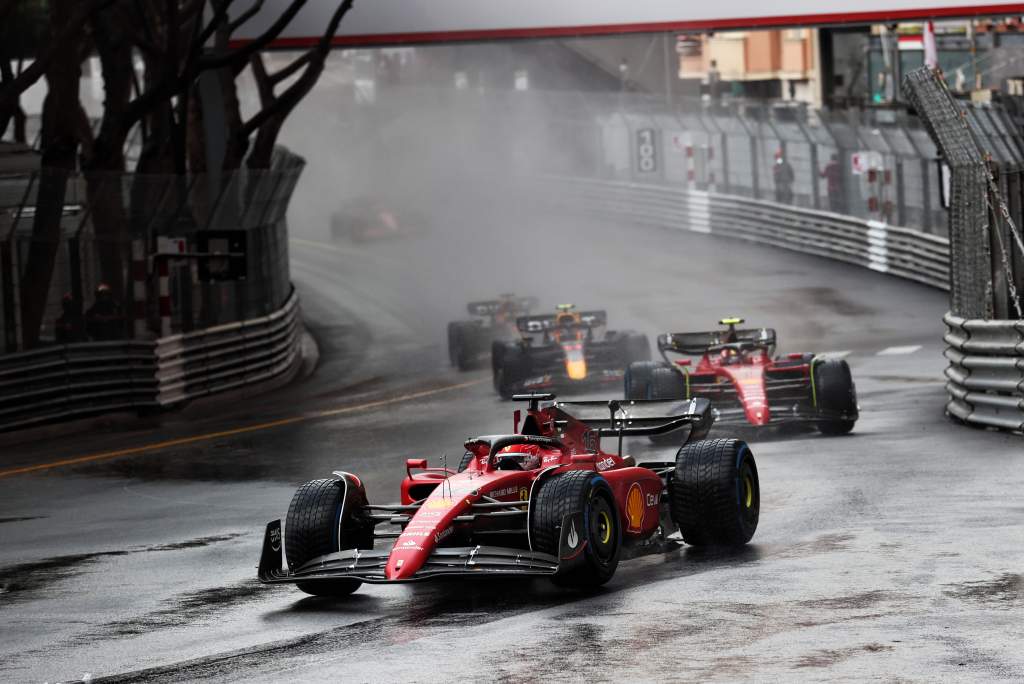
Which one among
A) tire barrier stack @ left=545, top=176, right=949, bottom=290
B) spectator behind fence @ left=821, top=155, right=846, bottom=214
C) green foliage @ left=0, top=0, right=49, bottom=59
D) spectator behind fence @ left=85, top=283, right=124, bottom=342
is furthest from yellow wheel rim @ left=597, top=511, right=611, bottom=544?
green foliage @ left=0, top=0, right=49, bottom=59

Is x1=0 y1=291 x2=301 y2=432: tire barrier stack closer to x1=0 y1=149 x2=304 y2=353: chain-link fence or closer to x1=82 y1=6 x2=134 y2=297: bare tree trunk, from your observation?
x1=0 y1=149 x2=304 y2=353: chain-link fence

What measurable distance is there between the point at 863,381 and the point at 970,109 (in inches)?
163

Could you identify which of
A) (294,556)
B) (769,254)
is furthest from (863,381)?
(769,254)

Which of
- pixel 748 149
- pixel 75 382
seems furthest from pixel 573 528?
pixel 748 149

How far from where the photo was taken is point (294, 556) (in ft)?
38.3

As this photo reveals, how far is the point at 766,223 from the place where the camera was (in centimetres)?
4647

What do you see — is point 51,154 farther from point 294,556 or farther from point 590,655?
point 590,655

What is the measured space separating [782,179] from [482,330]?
1777 cm

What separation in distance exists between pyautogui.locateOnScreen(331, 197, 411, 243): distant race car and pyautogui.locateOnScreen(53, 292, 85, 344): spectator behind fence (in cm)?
3243

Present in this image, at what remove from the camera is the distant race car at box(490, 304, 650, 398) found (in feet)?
78.7

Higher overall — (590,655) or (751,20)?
(751,20)

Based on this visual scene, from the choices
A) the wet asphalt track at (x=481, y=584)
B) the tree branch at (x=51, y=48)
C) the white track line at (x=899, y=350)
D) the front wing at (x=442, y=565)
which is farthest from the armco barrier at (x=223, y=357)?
the front wing at (x=442, y=565)

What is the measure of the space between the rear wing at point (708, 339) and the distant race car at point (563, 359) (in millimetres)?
3916

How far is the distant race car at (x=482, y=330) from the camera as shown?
96.3ft
